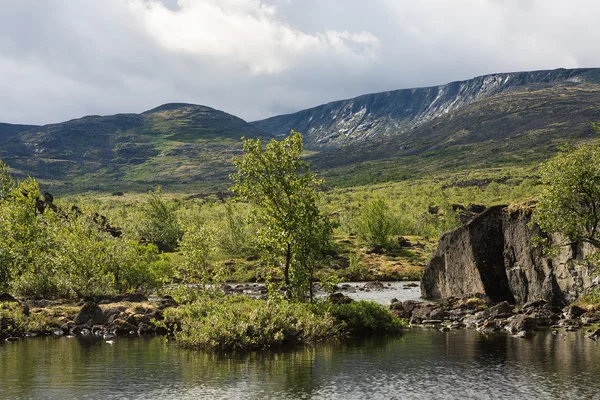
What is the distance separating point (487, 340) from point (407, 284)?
56.8m

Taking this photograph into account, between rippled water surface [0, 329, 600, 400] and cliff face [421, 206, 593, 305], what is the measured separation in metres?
12.5

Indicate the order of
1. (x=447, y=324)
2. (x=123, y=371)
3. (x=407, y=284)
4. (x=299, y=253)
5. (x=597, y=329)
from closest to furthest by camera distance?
(x=123, y=371) < (x=597, y=329) < (x=299, y=253) < (x=447, y=324) < (x=407, y=284)

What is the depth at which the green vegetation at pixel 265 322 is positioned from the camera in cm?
4212

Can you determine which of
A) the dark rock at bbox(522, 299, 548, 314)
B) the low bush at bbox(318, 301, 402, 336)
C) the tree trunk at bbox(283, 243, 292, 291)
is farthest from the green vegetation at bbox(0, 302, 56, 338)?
the dark rock at bbox(522, 299, 548, 314)

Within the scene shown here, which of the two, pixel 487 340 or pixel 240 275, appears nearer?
pixel 487 340

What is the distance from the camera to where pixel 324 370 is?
34.8 meters

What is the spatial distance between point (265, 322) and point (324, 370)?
363 inches

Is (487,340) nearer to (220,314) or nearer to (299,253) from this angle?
(299,253)

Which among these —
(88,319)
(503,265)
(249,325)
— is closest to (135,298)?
(88,319)

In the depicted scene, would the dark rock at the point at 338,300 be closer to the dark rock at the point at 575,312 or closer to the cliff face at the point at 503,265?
the cliff face at the point at 503,265

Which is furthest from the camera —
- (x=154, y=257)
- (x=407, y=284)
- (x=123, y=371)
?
(x=407, y=284)

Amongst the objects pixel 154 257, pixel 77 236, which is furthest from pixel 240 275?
pixel 77 236

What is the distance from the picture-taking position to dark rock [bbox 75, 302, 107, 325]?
5325 cm

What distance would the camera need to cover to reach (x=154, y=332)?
51.8 meters
